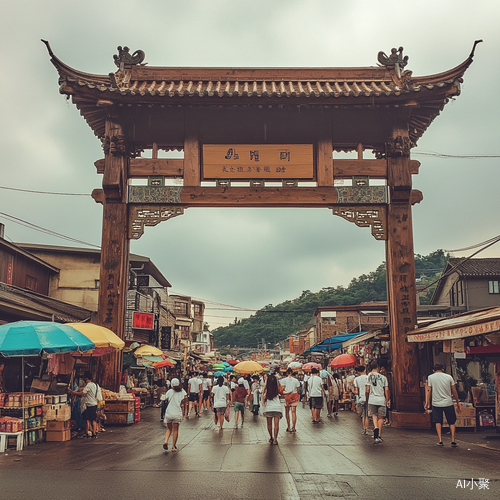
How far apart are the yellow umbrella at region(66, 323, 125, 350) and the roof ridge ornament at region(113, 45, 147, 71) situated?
8.50 m

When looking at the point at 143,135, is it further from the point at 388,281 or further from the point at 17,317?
the point at 388,281

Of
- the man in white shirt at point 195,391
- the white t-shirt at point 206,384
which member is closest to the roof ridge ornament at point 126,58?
the man in white shirt at point 195,391

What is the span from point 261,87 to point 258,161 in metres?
2.62

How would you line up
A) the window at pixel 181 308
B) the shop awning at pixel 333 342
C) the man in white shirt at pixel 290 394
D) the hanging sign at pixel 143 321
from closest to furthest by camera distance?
the man in white shirt at pixel 290 394
the shop awning at pixel 333 342
the hanging sign at pixel 143 321
the window at pixel 181 308

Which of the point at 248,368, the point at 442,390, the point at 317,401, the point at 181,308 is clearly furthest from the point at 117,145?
the point at 181,308

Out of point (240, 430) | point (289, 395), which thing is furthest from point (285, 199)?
point (240, 430)

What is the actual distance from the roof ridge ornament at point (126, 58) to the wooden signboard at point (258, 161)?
3794mm

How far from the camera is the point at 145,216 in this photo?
1612 centimetres

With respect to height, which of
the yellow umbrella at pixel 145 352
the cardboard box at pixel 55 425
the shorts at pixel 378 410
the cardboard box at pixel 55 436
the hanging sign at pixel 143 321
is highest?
the hanging sign at pixel 143 321

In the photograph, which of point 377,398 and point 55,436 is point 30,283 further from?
point 377,398

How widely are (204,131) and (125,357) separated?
57.5ft

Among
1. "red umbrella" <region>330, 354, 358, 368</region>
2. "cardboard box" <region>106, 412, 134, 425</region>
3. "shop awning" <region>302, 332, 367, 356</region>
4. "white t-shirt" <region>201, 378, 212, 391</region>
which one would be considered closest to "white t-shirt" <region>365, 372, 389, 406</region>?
"cardboard box" <region>106, 412, 134, 425</region>

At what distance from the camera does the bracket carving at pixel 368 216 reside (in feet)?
52.6

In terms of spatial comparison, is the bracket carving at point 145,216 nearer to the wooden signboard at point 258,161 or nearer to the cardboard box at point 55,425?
the wooden signboard at point 258,161
